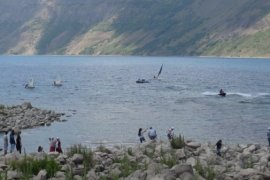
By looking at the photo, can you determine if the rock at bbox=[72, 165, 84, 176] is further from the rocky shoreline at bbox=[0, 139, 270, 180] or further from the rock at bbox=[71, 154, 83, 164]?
the rock at bbox=[71, 154, 83, 164]

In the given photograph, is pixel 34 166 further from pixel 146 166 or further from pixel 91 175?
pixel 146 166

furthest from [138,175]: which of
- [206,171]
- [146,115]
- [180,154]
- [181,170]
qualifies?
[146,115]

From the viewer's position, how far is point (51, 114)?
7619 cm

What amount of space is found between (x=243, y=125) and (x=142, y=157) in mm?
40178

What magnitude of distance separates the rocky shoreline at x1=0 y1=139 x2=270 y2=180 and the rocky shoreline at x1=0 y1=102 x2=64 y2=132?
104 feet

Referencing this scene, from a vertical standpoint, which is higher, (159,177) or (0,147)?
(159,177)

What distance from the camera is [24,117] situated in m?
Result: 70.6

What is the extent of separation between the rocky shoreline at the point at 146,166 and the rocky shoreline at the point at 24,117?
3157cm

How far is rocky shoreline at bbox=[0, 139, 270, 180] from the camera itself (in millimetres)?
24953

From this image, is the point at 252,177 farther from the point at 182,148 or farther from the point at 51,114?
the point at 51,114

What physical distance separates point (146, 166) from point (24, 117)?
151 ft

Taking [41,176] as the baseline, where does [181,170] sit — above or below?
above

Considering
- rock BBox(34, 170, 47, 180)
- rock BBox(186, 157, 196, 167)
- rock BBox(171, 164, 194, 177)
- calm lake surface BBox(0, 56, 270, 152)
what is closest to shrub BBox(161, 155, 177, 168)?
rock BBox(186, 157, 196, 167)

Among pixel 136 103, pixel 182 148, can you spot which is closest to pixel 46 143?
pixel 182 148
